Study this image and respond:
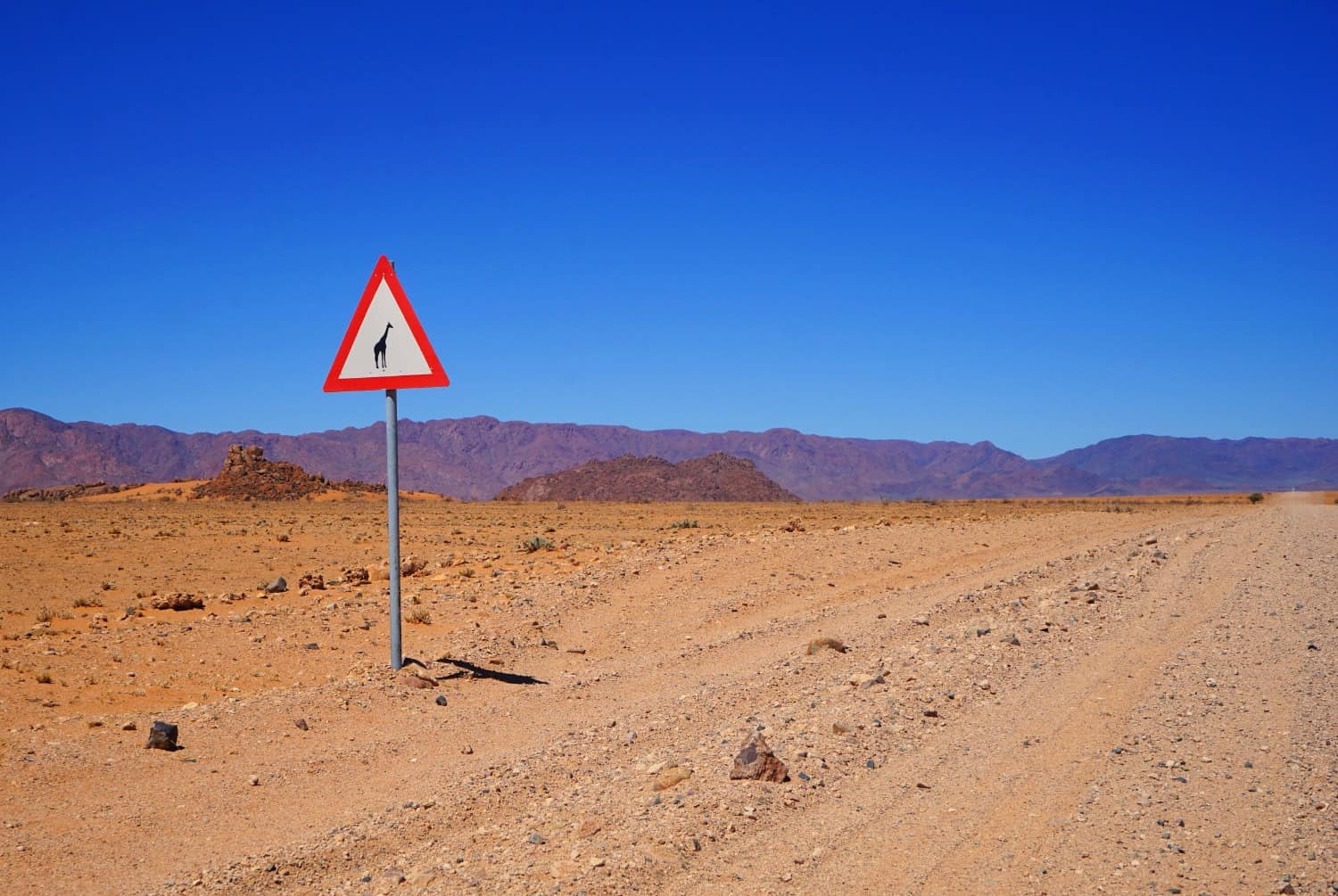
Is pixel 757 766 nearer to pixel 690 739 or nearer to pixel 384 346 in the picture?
pixel 690 739

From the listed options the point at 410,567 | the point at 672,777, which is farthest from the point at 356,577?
the point at 672,777

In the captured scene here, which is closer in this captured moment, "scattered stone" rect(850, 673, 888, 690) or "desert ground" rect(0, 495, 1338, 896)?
"desert ground" rect(0, 495, 1338, 896)

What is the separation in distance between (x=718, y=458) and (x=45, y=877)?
113848 mm

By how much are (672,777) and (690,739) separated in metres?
0.97

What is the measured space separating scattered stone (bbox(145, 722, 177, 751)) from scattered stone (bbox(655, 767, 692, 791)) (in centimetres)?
325

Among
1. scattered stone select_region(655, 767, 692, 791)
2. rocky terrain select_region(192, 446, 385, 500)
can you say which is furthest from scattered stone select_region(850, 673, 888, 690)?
rocky terrain select_region(192, 446, 385, 500)

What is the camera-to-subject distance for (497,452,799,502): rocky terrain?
10631 centimetres

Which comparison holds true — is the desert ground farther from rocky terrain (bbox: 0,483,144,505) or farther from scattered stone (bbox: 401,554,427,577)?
rocky terrain (bbox: 0,483,144,505)

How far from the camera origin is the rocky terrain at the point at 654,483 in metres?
106

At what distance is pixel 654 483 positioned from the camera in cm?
10900

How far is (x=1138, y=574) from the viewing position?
14539 millimetres

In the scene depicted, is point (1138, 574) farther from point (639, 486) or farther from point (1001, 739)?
point (639, 486)

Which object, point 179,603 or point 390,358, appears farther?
point 179,603

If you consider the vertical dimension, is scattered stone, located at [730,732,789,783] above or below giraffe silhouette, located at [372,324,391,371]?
below
